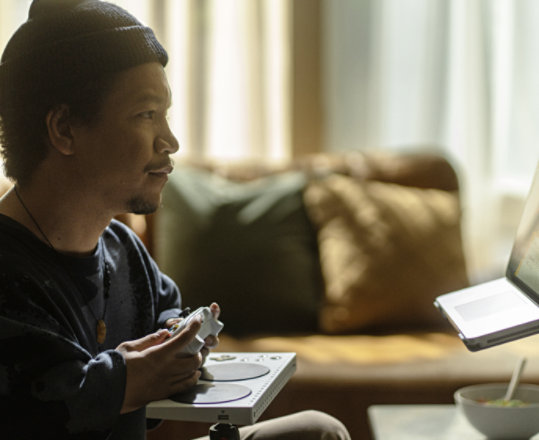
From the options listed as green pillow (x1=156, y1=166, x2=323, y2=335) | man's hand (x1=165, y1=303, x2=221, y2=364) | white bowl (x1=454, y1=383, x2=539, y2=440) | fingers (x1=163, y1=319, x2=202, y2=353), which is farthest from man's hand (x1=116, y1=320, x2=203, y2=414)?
green pillow (x1=156, y1=166, x2=323, y2=335)

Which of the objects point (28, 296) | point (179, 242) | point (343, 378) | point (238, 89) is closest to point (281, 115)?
point (238, 89)

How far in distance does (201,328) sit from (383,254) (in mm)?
1133

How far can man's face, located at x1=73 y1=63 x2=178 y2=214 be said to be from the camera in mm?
961

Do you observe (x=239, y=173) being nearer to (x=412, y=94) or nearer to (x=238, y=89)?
(x=238, y=89)

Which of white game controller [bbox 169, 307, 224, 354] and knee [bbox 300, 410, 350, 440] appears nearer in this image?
white game controller [bbox 169, 307, 224, 354]

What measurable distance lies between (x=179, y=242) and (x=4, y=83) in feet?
3.44

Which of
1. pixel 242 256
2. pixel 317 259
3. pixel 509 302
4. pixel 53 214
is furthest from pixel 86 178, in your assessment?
pixel 317 259

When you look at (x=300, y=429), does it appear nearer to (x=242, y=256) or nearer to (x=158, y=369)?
(x=158, y=369)

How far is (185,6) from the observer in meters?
2.57

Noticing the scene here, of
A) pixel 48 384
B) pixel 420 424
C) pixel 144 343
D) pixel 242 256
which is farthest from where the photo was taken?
pixel 242 256

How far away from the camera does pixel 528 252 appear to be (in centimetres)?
105

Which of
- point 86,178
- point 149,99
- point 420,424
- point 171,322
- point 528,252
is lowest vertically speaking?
point 420,424

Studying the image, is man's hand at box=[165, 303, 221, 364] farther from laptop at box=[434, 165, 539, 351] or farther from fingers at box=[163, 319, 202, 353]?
laptop at box=[434, 165, 539, 351]

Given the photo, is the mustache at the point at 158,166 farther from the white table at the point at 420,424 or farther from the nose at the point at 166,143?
the white table at the point at 420,424
